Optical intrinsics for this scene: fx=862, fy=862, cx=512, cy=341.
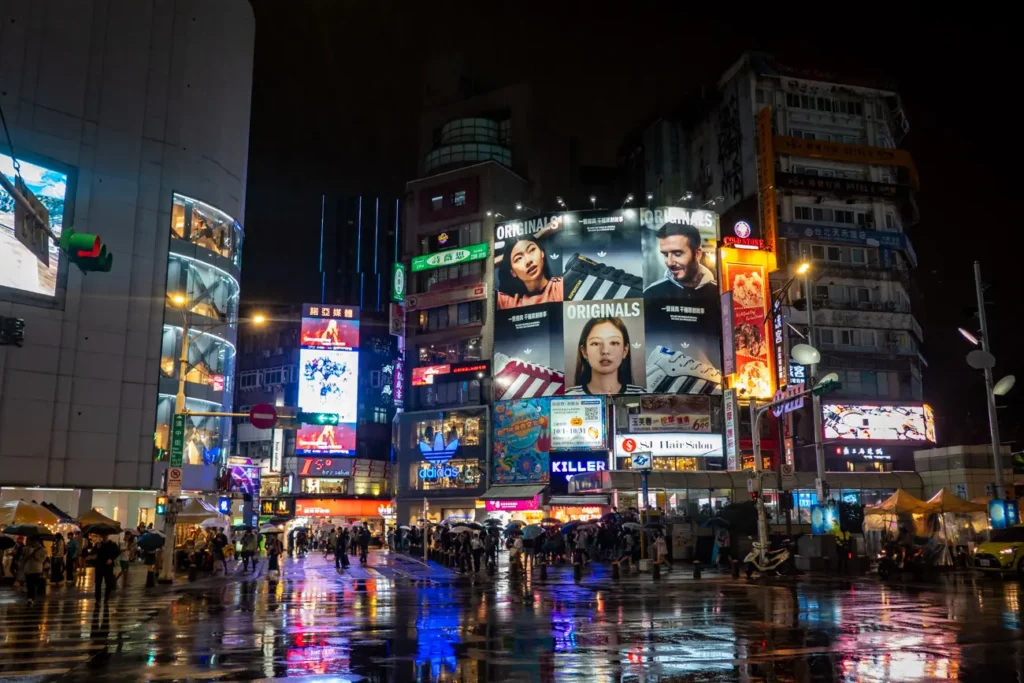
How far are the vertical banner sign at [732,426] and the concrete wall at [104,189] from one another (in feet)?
115

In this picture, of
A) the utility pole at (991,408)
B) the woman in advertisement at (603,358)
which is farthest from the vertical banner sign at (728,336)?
the utility pole at (991,408)

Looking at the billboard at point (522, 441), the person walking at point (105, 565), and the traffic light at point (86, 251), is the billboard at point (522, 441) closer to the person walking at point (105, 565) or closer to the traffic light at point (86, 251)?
the person walking at point (105, 565)

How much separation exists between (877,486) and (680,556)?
24056 millimetres

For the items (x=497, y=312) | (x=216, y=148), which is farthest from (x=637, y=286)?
(x=216, y=148)

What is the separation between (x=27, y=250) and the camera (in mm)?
42375

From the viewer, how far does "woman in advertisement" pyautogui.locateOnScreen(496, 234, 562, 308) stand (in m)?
63.2

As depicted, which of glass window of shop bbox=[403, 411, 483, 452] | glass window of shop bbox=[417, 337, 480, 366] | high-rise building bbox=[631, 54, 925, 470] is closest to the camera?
high-rise building bbox=[631, 54, 925, 470]

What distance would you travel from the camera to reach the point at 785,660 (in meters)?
11.3

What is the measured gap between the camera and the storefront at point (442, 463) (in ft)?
223

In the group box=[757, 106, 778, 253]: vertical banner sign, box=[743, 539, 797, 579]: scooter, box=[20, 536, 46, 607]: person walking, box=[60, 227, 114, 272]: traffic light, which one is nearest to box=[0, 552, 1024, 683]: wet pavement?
box=[20, 536, 46, 607]: person walking

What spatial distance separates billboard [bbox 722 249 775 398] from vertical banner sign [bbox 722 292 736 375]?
0.15 m

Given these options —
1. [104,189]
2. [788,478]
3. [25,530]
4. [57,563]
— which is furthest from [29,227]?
[788,478]

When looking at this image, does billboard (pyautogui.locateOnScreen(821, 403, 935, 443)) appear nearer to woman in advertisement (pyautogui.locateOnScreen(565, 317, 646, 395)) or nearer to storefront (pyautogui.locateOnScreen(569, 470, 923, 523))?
storefront (pyautogui.locateOnScreen(569, 470, 923, 523))

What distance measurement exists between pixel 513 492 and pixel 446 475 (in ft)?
Result: 31.2
